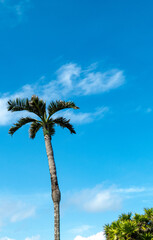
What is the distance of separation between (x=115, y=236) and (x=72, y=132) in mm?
9481

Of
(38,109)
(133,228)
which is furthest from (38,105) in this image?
(133,228)

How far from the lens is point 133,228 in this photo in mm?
20203

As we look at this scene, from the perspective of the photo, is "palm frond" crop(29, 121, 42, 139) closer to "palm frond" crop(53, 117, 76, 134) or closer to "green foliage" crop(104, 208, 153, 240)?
"palm frond" crop(53, 117, 76, 134)

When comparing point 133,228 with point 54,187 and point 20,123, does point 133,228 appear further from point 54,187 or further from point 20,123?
point 20,123

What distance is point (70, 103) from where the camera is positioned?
25.2m

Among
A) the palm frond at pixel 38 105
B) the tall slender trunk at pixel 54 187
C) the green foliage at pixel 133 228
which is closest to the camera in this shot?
the green foliage at pixel 133 228

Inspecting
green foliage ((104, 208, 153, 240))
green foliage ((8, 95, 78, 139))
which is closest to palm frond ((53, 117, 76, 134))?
green foliage ((8, 95, 78, 139))

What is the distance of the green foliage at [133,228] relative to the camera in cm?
2006

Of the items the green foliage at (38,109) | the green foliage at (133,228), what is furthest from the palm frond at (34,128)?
the green foliage at (133,228)

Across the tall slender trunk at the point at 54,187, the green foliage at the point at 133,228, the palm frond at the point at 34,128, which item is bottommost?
the green foliage at the point at 133,228

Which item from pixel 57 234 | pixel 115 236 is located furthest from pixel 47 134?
pixel 115 236

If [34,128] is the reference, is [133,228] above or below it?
below

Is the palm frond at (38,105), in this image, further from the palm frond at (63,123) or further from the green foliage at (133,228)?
the green foliage at (133,228)

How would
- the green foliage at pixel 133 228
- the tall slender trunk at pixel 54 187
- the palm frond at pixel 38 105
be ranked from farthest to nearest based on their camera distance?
the palm frond at pixel 38 105 < the tall slender trunk at pixel 54 187 < the green foliage at pixel 133 228
